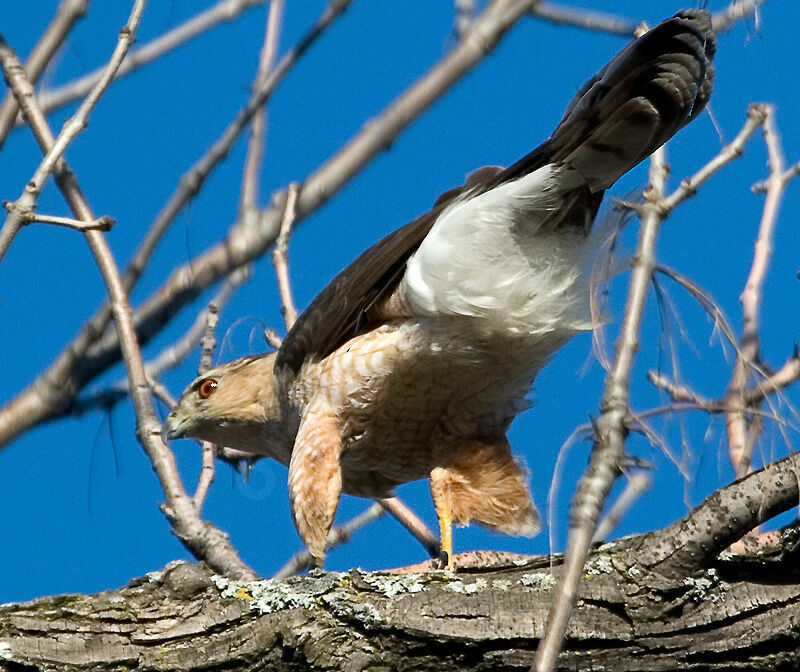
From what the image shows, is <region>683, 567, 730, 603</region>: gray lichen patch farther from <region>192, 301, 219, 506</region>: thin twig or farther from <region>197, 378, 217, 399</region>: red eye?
<region>197, 378, 217, 399</region>: red eye

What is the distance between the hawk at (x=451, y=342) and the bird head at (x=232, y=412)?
0.04 m

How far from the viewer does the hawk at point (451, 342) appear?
4.03 m

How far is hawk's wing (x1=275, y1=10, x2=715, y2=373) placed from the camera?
2971 millimetres

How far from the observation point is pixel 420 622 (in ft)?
9.88

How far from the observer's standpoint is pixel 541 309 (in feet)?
14.0

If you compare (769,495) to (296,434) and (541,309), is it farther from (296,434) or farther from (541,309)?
(296,434)

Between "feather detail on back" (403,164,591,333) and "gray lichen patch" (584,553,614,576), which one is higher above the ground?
"feather detail on back" (403,164,591,333)

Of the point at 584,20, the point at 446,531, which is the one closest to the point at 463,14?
the point at 584,20

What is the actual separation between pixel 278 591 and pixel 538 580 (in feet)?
2.43

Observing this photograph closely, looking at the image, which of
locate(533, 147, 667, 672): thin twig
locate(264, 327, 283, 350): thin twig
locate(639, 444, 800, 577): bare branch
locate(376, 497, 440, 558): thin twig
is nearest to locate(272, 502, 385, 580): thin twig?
locate(376, 497, 440, 558): thin twig

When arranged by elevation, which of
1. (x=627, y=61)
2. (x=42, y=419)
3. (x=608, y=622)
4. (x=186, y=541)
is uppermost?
(x=627, y=61)

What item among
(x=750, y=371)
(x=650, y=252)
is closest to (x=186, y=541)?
(x=750, y=371)

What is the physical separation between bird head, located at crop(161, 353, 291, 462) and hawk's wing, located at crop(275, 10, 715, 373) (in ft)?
0.89

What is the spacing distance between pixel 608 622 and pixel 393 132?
145cm
